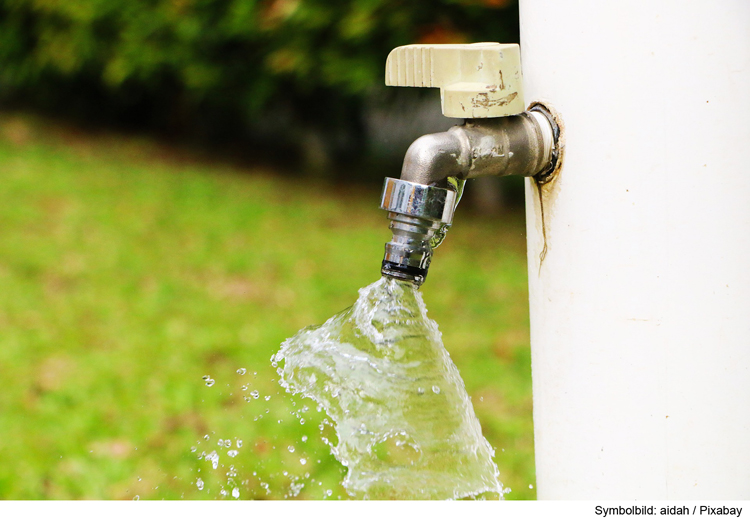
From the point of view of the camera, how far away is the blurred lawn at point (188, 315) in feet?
8.29

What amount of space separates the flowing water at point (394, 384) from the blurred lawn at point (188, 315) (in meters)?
0.69

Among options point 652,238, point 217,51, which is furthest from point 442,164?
point 217,51

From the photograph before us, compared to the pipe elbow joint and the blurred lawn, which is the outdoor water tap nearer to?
the pipe elbow joint

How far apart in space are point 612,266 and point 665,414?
0.20 metres

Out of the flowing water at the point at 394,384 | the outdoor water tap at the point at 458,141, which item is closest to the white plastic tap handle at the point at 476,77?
the outdoor water tap at the point at 458,141

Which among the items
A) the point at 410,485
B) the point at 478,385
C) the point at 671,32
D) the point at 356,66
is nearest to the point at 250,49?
the point at 356,66

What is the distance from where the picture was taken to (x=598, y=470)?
40.2 inches

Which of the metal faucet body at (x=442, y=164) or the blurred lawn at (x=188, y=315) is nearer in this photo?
the metal faucet body at (x=442, y=164)

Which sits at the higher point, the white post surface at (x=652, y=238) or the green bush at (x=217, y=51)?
the green bush at (x=217, y=51)

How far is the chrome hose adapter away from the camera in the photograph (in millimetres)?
1010

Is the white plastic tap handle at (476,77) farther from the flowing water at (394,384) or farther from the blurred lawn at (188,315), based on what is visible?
the blurred lawn at (188,315)

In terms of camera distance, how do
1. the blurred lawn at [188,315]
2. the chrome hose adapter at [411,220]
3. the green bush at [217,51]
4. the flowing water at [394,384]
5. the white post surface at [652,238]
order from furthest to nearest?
the green bush at [217,51]
the blurred lawn at [188,315]
the flowing water at [394,384]
the chrome hose adapter at [411,220]
the white post surface at [652,238]

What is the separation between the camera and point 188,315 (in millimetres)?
3744

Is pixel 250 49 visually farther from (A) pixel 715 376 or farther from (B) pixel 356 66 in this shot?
(A) pixel 715 376
